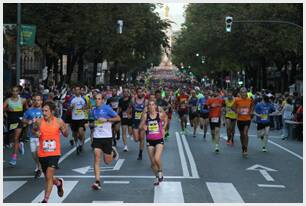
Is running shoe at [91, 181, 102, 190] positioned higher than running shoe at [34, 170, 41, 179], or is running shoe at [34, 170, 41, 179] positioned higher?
running shoe at [91, 181, 102, 190]

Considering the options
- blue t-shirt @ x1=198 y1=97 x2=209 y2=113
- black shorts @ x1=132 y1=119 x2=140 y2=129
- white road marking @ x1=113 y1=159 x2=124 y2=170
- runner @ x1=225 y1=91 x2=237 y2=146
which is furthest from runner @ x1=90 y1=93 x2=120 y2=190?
blue t-shirt @ x1=198 y1=97 x2=209 y2=113

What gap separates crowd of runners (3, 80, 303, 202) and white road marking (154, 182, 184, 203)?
0.27 meters

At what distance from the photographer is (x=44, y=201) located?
9.77 m

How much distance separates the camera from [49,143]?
1000 cm

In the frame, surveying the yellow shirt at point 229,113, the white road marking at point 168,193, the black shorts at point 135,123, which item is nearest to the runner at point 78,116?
the black shorts at point 135,123

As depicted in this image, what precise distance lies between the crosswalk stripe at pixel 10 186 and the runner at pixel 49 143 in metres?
1.03

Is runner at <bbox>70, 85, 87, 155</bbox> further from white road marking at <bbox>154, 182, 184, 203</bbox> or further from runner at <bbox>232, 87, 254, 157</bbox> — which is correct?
white road marking at <bbox>154, 182, 184, 203</bbox>

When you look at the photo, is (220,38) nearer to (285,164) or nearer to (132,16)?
(132,16)

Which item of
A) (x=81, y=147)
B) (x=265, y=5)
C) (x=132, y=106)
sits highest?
(x=265, y=5)

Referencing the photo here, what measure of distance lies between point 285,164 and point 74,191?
6308 millimetres

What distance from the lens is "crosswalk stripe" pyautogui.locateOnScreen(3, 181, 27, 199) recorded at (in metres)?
10.9

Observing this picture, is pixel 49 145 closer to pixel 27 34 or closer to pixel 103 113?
pixel 103 113

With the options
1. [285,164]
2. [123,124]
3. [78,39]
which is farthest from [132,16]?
[285,164]

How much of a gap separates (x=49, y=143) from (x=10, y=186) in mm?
2039
